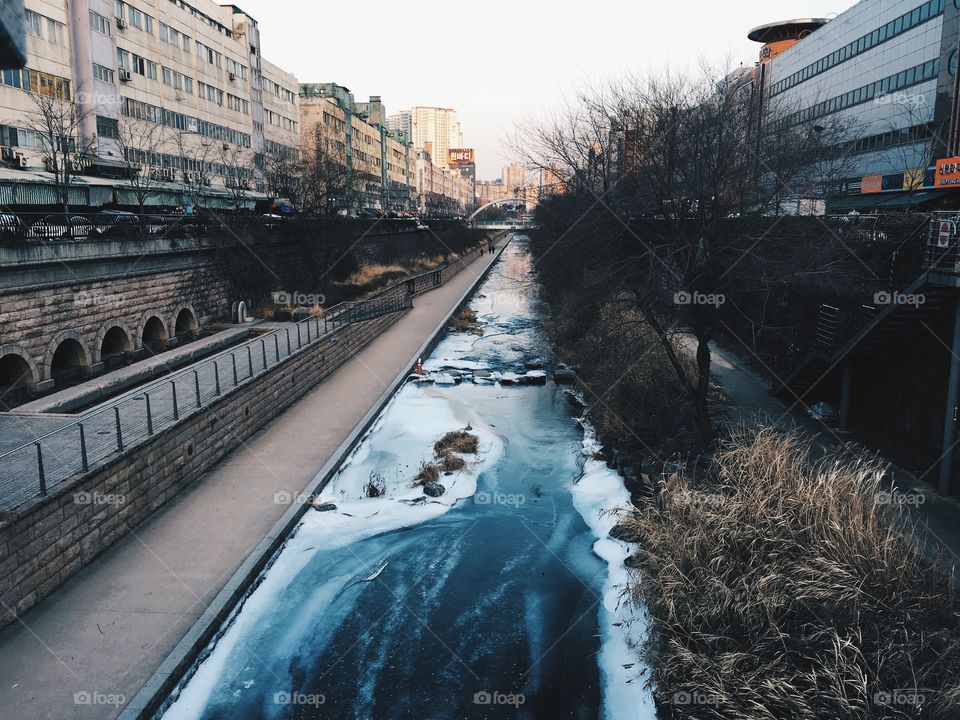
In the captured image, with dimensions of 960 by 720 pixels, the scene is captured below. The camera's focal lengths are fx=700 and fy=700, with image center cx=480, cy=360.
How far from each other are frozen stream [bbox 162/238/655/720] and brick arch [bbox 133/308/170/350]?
8512 mm

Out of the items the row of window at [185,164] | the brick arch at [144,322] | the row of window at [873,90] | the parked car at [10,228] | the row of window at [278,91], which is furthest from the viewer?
the row of window at [278,91]

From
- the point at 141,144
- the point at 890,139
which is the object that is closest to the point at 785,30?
the point at 890,139

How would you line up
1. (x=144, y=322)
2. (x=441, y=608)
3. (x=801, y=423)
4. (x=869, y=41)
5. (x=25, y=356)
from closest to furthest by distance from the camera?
(x=441, y=608)
(x=25, y=356)
(x=801, y=423)
(x=144, y=322)
(x=869, y=41)

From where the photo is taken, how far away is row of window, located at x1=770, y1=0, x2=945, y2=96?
119 ft

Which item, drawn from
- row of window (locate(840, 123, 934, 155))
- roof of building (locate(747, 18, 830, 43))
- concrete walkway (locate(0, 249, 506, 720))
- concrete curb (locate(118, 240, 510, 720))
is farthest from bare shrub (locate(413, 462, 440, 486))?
roof of building (locate(747, 18, 830, 43))

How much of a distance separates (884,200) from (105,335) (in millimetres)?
30862

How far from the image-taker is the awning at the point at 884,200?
2402 cm

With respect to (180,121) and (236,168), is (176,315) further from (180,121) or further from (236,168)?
(236,168)

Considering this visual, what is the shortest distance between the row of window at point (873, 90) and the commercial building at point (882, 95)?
0.05 m

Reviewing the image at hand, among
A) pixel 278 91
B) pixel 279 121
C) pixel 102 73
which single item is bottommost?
pixel 102 73

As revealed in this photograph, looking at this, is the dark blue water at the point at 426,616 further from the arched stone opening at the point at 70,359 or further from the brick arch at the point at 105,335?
the brick arch at the point at 105,335

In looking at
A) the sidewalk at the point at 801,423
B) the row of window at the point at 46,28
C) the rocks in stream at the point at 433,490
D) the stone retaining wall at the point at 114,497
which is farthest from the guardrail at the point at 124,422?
the row of window at the point at 46,28

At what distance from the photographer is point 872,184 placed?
111 ft

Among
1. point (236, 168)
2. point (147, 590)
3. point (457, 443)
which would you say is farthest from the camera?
point (236, 168)
